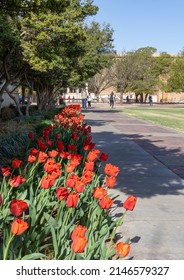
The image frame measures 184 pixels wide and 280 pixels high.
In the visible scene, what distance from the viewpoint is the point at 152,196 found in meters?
5.92

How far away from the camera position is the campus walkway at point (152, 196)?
399 cm

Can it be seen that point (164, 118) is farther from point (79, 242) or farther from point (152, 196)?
point (79, 242)

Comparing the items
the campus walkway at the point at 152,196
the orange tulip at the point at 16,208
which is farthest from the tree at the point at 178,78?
the orange tulip at the point at 16,208

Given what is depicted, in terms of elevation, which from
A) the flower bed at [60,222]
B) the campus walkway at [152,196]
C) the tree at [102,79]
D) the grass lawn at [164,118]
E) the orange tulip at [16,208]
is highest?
the tree at [102,79]

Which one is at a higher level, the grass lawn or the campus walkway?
the grass lawn

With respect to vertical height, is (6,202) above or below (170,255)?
above

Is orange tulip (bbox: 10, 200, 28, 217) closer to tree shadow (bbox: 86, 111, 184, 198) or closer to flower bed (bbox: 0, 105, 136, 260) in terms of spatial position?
flower bed (bbox: 0, 105, 136, 260)

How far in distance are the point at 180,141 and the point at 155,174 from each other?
226 inches

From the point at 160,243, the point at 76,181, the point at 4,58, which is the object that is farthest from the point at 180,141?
the point at 76,181

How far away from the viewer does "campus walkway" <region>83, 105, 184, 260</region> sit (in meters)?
3.99

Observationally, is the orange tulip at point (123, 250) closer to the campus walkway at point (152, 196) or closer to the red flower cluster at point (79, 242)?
the red flower cluster at point (79, 242)

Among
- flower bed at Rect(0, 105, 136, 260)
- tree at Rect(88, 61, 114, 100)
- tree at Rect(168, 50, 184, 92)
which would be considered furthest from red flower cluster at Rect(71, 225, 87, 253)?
tree at Rect(168, 50, 184, 92)
